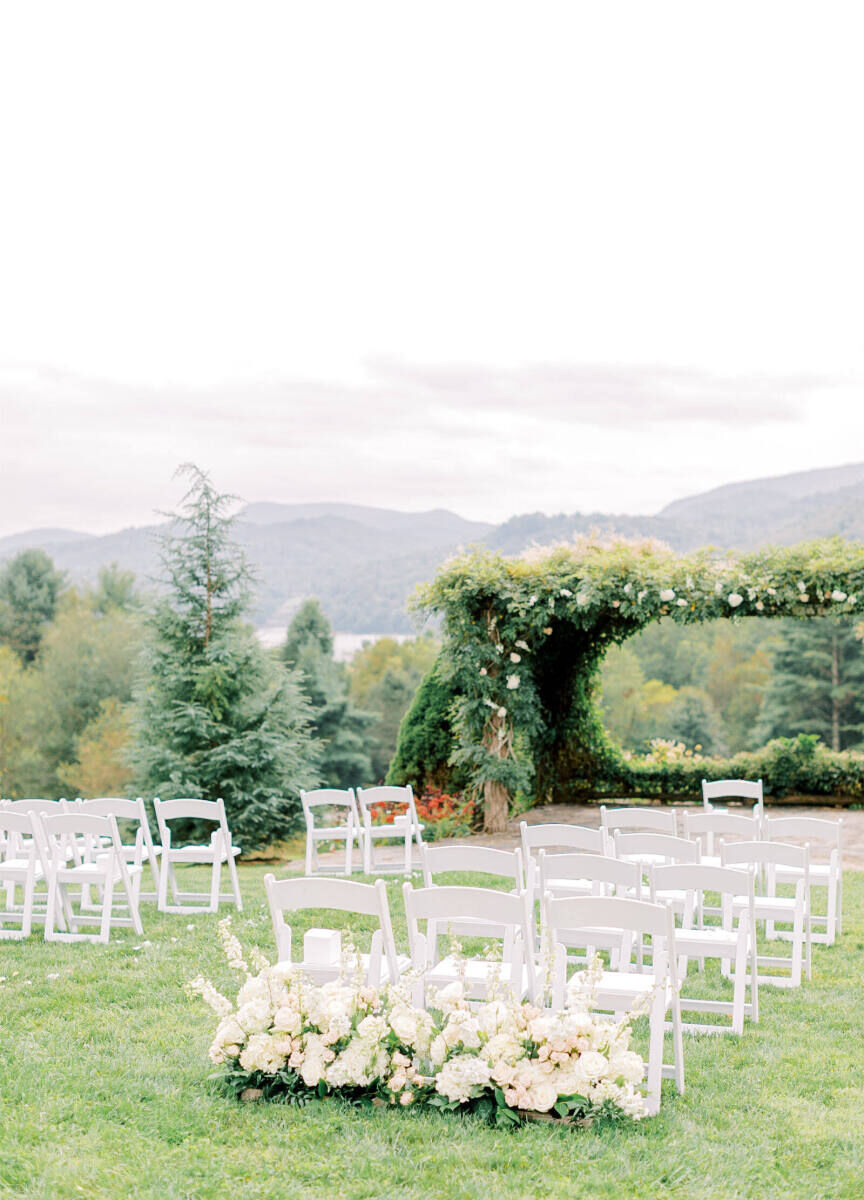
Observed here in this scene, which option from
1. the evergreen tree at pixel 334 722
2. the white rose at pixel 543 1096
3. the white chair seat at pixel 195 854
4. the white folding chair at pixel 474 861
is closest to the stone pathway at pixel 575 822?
the white chair seat at pixel 195 854

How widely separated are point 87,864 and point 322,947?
3642mm

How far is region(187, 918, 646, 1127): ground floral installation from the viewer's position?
382 cm

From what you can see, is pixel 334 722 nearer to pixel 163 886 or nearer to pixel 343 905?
pixel 163 886

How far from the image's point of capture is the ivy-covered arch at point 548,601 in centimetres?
1280

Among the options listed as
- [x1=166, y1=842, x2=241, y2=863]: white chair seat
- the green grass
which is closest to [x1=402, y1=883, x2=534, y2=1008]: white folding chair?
the green grass

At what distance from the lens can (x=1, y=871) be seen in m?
6.96

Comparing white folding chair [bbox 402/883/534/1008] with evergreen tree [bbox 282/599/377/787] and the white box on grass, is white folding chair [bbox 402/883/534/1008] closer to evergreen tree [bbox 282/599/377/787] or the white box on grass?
the white box on grass

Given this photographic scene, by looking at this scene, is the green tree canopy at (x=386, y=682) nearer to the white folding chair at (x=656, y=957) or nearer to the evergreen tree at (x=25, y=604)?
the evergreen tree at (x=25, y=604)

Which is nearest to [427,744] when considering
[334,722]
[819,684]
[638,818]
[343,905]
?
[638,818]

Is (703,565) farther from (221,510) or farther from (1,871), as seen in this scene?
(1,871)

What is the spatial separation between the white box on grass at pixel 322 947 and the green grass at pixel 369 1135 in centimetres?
60

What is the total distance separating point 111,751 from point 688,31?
29.2 meters

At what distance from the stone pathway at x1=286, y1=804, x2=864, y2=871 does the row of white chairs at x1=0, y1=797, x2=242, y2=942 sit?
6.35 feet

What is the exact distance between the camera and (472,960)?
16.0 ft
